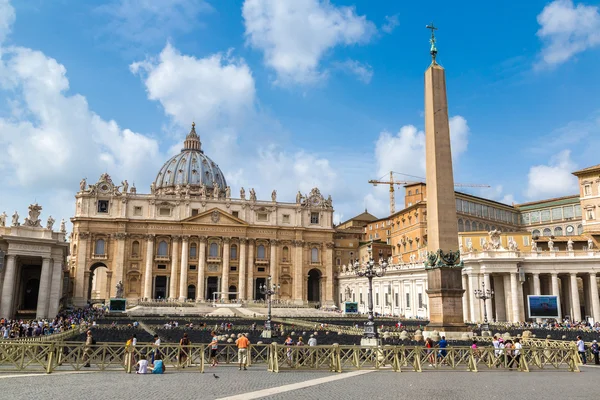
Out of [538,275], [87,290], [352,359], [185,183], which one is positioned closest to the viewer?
[352,359]

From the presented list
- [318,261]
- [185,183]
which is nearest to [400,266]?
[318,261]

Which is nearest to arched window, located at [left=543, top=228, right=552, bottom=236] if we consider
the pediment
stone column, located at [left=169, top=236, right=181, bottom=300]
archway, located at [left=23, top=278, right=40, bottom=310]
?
the pediment

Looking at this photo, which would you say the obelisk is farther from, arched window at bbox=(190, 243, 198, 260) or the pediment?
arched window at bbox=(190, 243, 198, 260)

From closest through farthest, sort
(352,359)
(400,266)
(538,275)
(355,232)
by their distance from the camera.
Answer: (352,359)
(538,275)
(400,266)
(355,232)

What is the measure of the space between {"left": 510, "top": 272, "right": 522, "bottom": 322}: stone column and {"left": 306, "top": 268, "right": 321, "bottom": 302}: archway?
45034mm

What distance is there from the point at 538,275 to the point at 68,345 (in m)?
36.7

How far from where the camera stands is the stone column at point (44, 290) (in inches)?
1319

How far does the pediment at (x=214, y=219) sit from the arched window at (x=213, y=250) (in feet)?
10.9

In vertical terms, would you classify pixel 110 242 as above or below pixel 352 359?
above

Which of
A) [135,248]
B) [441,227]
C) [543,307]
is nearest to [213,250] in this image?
[135,248]

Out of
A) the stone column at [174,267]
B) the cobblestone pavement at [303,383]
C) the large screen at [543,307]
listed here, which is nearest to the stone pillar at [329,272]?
the stone column at [174,267]

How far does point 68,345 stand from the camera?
48.1ft

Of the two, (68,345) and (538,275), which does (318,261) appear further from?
(68,345)

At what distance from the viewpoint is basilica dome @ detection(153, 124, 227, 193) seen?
368ft
